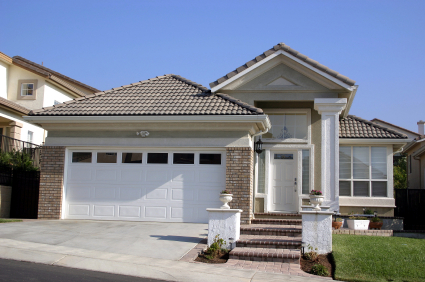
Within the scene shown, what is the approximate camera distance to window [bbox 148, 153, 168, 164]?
13.8 m

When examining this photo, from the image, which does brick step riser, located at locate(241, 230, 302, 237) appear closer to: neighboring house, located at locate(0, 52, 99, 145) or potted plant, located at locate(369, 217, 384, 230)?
potted plant, located at locate(369, 217, 384, 230)

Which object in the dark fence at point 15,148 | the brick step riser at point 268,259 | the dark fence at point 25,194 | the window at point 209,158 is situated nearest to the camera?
the brick step riser at point 268,259

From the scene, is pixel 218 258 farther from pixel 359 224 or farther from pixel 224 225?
pixel 359 224

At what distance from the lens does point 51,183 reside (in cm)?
1401

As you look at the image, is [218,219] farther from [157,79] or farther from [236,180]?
[157,79]

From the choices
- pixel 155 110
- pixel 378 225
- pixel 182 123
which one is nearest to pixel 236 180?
pixel 182 123

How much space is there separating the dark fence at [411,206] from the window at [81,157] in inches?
508

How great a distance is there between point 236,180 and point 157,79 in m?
6.07

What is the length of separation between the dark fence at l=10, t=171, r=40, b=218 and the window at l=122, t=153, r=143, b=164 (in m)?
3.80

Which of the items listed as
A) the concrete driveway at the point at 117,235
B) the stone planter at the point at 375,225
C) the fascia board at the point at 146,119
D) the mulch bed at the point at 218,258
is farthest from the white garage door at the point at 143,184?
the stone planter at the point at 375,225

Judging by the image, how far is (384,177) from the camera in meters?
15.8

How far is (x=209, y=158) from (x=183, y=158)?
2.78 feet

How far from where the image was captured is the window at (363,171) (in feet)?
51.9

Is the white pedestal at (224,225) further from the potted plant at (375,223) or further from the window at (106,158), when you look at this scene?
the potted plant at (375,223)
